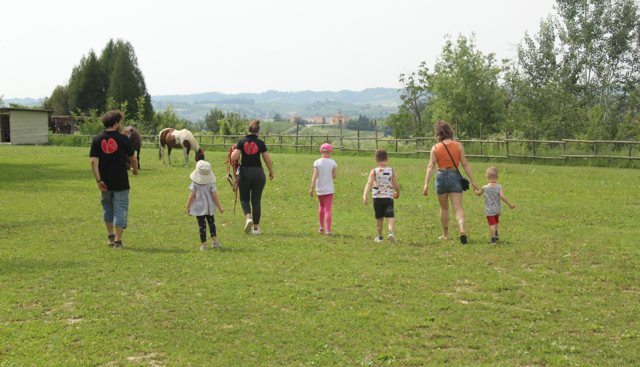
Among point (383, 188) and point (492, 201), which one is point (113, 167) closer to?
point (383, 188)

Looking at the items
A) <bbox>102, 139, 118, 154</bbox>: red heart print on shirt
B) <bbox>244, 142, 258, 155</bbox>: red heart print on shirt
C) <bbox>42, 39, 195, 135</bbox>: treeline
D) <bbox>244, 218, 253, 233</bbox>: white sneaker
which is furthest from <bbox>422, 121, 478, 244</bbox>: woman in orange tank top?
<bbox>42, 39, 195, 135</bbox>: treeline

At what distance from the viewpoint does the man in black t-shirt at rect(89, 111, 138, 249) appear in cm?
817

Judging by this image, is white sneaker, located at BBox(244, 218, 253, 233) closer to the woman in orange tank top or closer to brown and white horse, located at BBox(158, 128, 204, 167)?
the woman in orange tank top

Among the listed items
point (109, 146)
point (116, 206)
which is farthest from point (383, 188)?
point (109, 146)

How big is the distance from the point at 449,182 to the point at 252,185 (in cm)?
359

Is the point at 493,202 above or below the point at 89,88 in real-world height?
below

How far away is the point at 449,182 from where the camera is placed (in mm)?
8750

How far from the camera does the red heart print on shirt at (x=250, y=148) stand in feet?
30.9

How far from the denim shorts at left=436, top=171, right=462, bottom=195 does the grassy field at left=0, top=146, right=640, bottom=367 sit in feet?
3.19

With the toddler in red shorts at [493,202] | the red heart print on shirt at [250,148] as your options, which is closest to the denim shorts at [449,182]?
the toddler in red shorts at [493,202]

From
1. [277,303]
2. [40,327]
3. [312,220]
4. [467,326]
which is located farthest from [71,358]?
[312,220]

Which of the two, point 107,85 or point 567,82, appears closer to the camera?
point 567,82

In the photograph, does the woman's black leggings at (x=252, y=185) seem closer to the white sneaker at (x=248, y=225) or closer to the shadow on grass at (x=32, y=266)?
the white sneaker at (x=248, y=225)

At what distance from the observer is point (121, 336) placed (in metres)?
4.73
